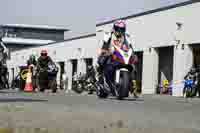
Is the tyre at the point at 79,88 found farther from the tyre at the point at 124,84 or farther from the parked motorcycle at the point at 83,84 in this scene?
the tyre at the point at 124,84

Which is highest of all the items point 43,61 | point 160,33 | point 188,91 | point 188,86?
point 160,33

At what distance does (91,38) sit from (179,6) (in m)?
20.3

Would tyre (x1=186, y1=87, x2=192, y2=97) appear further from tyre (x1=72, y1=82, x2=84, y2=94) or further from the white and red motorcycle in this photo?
the white and red motorcycle

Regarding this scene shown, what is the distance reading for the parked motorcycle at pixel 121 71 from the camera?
1485cm

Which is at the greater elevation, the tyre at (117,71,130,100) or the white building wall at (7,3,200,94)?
the white building wall at (7,3,200,94)

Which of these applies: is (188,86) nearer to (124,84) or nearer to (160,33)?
(160,33)

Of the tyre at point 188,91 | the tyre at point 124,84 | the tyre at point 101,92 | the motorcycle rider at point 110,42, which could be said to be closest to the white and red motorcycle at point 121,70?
the tyre at point 124,84

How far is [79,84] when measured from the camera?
1193 inches

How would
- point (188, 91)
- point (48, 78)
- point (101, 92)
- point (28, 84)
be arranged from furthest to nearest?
point (188, 91)
point (28, 84)
point (48, 78)
point (101, 92)

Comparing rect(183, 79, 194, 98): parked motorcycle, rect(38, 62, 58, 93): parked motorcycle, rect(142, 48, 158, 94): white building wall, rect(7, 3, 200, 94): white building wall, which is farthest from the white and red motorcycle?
rect(142, 48, 158, 94): white building wall

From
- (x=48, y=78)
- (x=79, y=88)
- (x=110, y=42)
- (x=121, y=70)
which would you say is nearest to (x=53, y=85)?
(x=48, y=78)

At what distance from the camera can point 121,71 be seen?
15070 mm

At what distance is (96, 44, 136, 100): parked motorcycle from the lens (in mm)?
14852

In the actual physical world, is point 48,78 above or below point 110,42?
below
